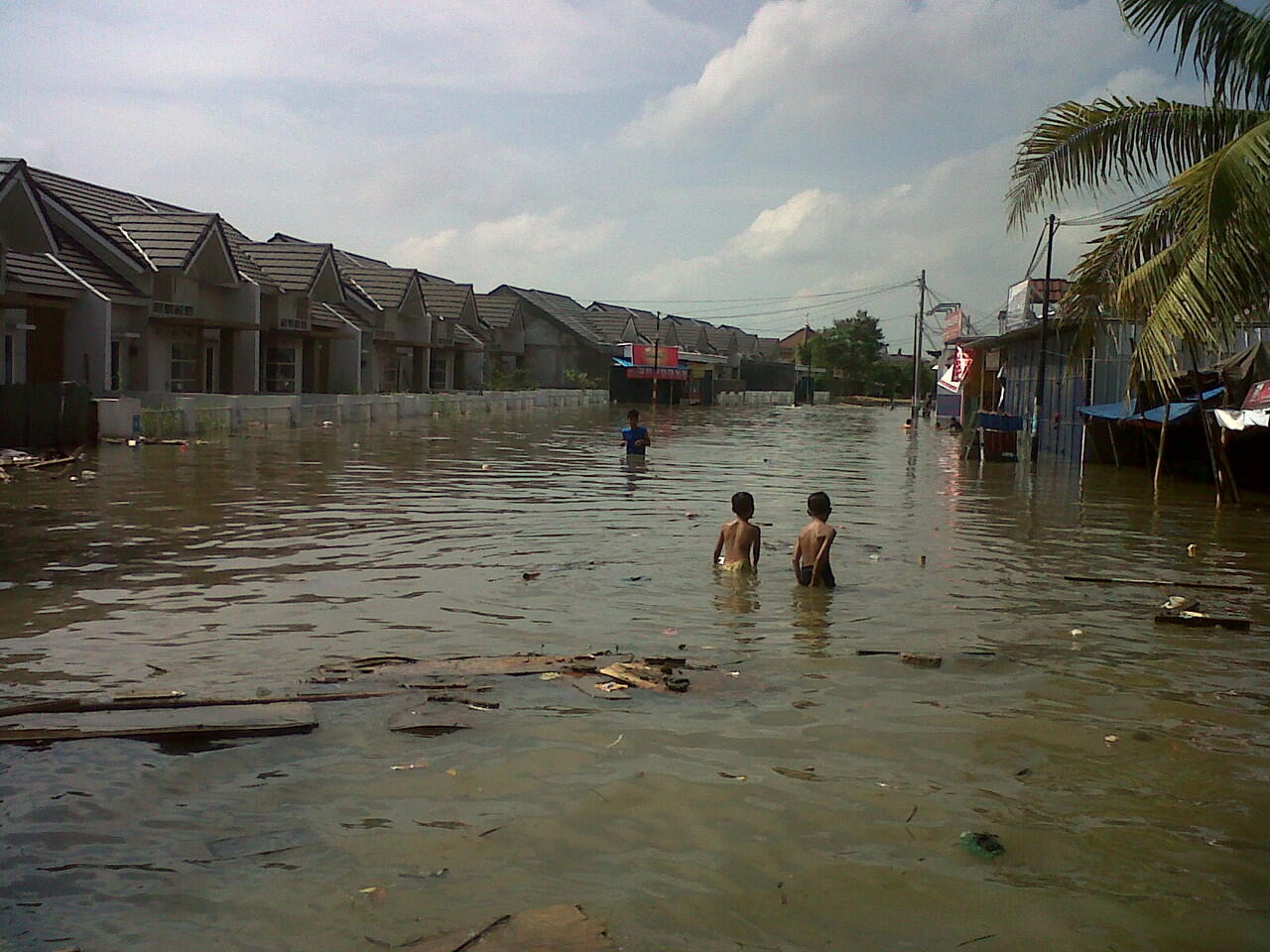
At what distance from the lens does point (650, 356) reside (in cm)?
8469

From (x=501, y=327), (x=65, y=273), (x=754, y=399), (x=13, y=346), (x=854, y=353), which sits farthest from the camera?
(x=854, y=353)

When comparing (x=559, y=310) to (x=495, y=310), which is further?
(x=559, y=310)

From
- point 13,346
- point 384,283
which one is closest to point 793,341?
point 384,283

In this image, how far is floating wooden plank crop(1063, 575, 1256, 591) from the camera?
1313 centimetres

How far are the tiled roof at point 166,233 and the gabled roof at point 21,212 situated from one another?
25.8 feet

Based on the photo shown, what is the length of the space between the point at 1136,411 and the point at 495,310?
5282 cm

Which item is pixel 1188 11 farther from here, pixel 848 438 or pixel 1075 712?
pixel 848 438

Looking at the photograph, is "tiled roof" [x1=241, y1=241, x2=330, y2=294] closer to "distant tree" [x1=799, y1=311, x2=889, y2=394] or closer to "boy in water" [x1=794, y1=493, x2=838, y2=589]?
"boy in water" [x1=794, y1=493, x2=838, y2=589]

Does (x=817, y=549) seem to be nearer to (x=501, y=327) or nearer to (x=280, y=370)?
(x=280, y=370)

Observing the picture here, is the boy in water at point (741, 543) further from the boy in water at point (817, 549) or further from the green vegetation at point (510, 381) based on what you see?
the green vegetation at point (510, 381)

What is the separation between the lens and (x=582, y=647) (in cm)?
953

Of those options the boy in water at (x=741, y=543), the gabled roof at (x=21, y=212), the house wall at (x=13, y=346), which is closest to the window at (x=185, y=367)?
the house wall at (x=13, y=346)

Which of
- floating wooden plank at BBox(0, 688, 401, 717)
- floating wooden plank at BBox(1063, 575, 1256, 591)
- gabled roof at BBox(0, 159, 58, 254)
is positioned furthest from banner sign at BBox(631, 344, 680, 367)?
floating wooden plank at BBox(0, 688, 401, 717)

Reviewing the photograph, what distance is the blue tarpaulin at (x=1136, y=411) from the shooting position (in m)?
24.4
